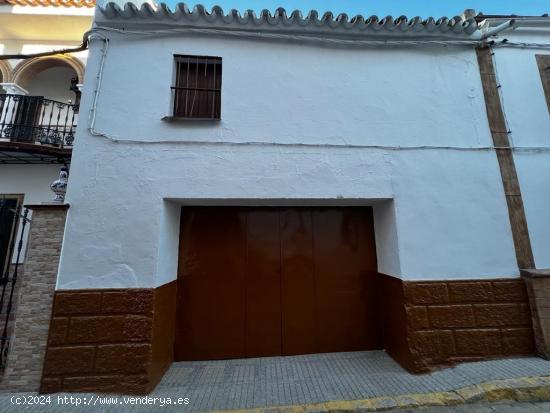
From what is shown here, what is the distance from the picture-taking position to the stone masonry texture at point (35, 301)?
2932 millimetres

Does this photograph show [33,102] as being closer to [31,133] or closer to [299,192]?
[31,133]

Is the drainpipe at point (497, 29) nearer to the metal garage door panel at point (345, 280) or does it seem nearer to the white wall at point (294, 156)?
the white wall at point (294, 156)

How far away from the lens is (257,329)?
157 inches

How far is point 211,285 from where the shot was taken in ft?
13.2

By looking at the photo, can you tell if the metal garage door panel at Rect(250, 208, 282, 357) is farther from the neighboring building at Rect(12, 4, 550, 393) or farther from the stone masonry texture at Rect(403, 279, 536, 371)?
the stone masonry texture at Rect(403, 279, 536, 371)

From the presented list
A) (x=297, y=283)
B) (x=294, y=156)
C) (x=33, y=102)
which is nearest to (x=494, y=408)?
(x=297, y=283)

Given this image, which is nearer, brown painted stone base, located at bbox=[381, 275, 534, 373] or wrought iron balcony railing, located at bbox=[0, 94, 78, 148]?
brown painted stone base, located at bbox=[381, 275, 534, 373]

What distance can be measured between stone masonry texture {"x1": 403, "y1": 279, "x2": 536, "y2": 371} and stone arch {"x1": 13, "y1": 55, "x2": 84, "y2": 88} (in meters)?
7.46

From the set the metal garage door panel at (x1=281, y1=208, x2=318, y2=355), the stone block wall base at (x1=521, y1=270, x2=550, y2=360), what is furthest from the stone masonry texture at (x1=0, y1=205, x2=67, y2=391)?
the stone block wall base at (x1=521, y1=270, x2=550, y2=360)

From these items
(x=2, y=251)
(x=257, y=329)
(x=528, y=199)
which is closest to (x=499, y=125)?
(x=528, y=199)

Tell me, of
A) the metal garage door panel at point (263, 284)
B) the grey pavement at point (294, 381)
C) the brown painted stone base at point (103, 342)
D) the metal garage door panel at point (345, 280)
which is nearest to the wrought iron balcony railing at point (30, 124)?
the brown painted stone base at point (103, 342)

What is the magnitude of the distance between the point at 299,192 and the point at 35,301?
346 cm

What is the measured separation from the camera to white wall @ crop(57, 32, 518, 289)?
333cm

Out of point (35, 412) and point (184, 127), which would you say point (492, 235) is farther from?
point (35, 412)
